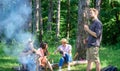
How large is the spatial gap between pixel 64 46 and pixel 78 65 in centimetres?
113

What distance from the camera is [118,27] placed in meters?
31.5

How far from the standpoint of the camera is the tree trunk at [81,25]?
13.6 m

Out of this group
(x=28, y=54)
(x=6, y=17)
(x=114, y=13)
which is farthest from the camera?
(x=114, y=13)

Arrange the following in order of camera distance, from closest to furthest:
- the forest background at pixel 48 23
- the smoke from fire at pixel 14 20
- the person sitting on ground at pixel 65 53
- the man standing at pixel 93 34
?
the man standing at pixel 93 34, the person sitting on ground at pixel 65 53, the smoke from fire at pixel 14 20, the forest background at pixel 48 23

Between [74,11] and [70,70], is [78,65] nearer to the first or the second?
[70,70]

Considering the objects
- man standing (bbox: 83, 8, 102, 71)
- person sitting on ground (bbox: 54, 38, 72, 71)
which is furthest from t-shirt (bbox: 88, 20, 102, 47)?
person sitting on ground (bbox: 54, 38, 72, 71)

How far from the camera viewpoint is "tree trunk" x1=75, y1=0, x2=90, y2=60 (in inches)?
535

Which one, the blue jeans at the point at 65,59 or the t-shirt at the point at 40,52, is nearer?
the t-shirt at the point at 40,52

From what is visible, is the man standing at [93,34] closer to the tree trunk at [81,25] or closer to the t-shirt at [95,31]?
the t-shirt at [95,31]

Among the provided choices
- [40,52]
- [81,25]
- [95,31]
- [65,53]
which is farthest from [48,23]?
[95,31]

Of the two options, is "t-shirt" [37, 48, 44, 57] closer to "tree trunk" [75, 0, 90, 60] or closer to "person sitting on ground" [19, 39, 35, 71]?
"person sitting on ground" [19, 39, 35, 71]

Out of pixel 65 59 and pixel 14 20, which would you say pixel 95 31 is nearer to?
pixel 65 59

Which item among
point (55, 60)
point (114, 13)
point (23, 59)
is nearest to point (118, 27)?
point (114, 13)

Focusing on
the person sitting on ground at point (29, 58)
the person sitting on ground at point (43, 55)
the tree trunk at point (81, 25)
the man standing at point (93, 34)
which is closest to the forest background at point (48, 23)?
the tree trunk at point (81, 25)
